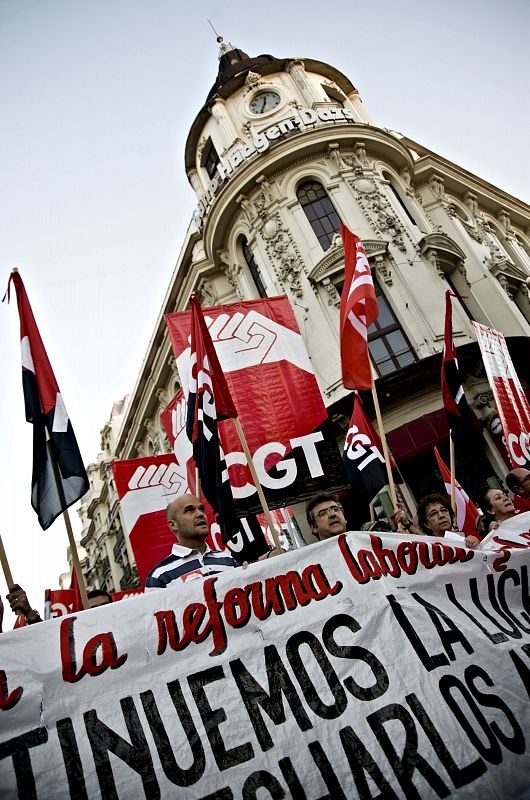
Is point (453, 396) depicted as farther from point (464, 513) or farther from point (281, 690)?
point (281, 690)

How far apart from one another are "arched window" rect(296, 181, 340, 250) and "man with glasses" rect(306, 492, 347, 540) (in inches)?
460

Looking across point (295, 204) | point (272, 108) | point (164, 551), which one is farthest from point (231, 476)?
point (272, 108)

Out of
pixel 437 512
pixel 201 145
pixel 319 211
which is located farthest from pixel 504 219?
pixel 437 512

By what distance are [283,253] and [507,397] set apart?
937 cm

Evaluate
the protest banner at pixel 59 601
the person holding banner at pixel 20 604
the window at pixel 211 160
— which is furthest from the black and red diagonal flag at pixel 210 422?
the window at pixel 211 160

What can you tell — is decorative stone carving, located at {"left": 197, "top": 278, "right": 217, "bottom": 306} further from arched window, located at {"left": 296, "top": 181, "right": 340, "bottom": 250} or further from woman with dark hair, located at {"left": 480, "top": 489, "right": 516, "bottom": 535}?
woman with dark hair, located at {"left": 480, "top": 489, "right": 516, "bottom": 535}

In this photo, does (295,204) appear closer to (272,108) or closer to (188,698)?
(272,108)

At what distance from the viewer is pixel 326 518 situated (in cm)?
430

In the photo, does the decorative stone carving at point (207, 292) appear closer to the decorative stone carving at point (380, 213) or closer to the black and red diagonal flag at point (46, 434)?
the decorative stone carving at point (380, 213)

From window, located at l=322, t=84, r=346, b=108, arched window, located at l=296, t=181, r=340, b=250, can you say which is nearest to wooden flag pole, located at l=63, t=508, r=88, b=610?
arched window, located at l=296, t=181, r=340, b=250

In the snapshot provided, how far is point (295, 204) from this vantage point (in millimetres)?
15492

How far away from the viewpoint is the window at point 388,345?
1306 cm

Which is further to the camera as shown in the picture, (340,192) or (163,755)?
(340,192)

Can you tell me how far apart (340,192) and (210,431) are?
12.7m
